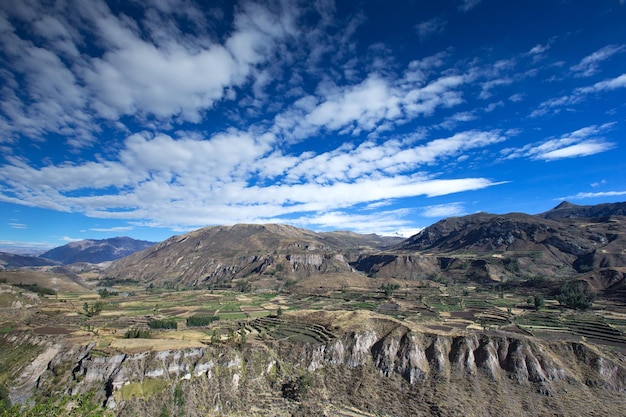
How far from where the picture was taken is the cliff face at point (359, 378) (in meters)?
72.1

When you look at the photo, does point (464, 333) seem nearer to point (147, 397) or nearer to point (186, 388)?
point (186, 388)

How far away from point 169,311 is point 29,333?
6925cm

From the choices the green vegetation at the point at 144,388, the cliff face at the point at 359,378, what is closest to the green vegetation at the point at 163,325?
the cliff face at the point at 359,378

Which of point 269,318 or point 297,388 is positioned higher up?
point 269,318

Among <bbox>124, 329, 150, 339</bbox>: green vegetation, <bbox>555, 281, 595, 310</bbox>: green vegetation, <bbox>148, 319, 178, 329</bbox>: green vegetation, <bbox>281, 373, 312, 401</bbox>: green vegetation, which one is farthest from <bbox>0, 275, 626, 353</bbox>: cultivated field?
<bbox>281, 373, 312, 401</bbox>: green vegetation

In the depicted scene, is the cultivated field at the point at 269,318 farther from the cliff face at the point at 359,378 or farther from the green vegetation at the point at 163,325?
the cliff face at the point at 359,378

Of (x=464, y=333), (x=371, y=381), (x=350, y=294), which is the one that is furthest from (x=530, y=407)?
(x=350, y=294)

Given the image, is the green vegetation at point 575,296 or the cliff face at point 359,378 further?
the green vegetation at point 575,296

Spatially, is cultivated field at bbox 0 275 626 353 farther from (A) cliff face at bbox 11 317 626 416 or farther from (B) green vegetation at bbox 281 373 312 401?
(B) green vegetation at bbox 281 373 312 401

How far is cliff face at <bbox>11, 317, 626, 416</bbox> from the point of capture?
2837 inches

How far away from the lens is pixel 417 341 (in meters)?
90.9

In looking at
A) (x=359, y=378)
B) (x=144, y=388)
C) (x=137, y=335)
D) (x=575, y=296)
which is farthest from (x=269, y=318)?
(x=575, y=296)

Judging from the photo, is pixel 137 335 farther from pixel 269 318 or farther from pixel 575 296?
pixel 575 296

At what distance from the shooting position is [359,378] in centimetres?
8556
